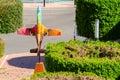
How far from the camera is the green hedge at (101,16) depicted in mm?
14297

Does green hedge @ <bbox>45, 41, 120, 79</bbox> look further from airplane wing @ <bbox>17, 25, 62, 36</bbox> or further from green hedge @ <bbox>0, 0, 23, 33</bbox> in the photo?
green hedge @ <bbox>0, 0, 23, 33</bbox>

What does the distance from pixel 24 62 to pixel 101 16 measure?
2798 millimetres

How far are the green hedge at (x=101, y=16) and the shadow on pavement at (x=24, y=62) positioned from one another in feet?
5.82

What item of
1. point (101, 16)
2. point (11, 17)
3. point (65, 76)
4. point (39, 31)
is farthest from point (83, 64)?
point (11, 17)

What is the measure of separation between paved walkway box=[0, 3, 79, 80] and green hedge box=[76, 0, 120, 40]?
180cm

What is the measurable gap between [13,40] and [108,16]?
22.0ft

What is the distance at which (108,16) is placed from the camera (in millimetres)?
14461

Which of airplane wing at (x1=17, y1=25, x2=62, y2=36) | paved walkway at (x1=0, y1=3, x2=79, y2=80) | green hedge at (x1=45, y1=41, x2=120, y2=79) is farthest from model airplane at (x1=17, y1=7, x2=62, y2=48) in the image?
paved walkway at (x1=0, y1=3, x2=79, y2=80)

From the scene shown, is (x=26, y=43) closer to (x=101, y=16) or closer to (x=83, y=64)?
(x=101, y=16)

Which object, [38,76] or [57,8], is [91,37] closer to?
[38,76]

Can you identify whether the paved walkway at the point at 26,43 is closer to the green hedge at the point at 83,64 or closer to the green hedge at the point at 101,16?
the green hedge at the point at 101,16

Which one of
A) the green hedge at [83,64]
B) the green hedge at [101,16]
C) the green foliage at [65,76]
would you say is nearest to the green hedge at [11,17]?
the green hedge at [101,16]

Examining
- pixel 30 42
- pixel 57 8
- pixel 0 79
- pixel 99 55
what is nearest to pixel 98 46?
pixel 99 55

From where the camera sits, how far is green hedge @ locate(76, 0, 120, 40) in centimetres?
1430
